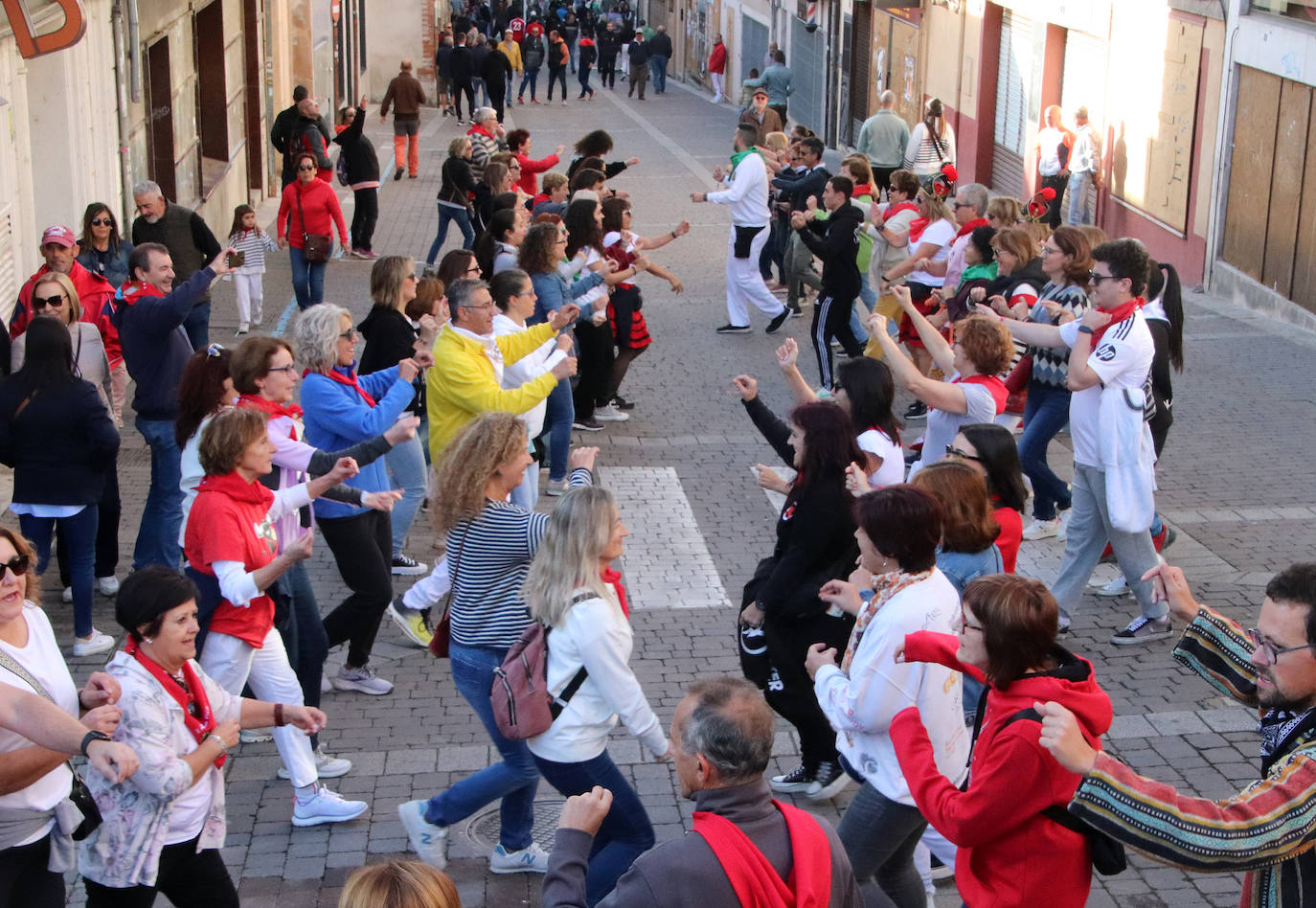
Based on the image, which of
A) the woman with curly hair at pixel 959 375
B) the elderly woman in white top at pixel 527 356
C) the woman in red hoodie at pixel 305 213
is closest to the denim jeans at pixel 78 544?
the elderly woman in white top at pixel 527 356

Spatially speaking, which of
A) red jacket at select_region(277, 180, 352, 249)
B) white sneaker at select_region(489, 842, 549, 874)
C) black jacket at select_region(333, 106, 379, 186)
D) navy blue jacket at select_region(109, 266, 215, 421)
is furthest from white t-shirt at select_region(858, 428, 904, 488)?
black jacket at select_region(333, 106, 379, 186)

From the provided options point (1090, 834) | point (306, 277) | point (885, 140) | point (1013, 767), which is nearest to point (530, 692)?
point (1013, 767)

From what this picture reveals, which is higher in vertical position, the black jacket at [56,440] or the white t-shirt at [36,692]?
the white t-shirt at [36,692]

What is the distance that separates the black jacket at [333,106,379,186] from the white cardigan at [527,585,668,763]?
46.3 ft

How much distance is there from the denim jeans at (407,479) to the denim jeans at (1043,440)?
362 centimetres

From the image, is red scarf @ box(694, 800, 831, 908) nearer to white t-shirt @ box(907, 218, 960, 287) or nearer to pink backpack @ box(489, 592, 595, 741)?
pink backpack @ box(489, 592, 595, 741)

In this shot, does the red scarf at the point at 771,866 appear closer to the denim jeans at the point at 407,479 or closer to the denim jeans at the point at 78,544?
the denim jeans at the point at 78,544

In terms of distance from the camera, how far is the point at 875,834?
4.60m

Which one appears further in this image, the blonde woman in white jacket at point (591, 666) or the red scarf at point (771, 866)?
the blonde woman in white jacket at point (591, 666)

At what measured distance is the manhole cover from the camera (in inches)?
224

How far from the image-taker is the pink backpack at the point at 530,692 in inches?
185

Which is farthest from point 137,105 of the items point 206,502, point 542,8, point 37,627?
point 542,8

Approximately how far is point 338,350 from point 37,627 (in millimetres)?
2596

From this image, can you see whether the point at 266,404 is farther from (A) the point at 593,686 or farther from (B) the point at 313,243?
(B) the point at 313,243
